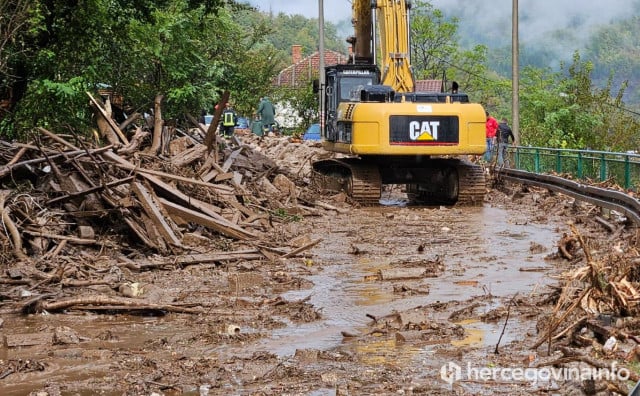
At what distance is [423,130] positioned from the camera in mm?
20703

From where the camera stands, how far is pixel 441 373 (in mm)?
Result: 6879

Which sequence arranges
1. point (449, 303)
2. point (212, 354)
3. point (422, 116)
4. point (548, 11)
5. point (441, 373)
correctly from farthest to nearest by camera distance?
point (548, 11), point (422, 116), point (449, 303), point (212, 354), point (441, 373)

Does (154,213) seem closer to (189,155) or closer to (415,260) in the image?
(415,260)

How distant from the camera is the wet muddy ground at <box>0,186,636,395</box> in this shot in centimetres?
Answer: 684

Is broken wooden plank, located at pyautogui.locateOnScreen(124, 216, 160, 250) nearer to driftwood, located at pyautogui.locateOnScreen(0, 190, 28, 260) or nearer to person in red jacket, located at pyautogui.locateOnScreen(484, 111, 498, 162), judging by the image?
driftwood, located at pyautogui.locateOnScreen(0, 190, 28, 260)

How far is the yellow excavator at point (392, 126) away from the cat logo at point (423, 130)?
0.07 feet

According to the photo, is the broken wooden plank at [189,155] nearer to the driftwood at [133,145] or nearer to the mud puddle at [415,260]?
the driftwood at [133,145]

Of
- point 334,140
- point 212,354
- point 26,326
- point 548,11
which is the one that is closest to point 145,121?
point 334,140

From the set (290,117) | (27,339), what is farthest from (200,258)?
(290,117)

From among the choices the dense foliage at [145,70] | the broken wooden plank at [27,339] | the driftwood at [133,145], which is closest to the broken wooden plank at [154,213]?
the driftwood at [133,145]

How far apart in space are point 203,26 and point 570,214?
7669 millimetres

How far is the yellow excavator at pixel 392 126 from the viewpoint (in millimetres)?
20641

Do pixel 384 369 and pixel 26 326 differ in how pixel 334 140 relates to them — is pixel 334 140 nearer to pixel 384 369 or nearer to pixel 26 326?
pixel 26 326

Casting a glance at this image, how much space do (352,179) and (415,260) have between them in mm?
8707
